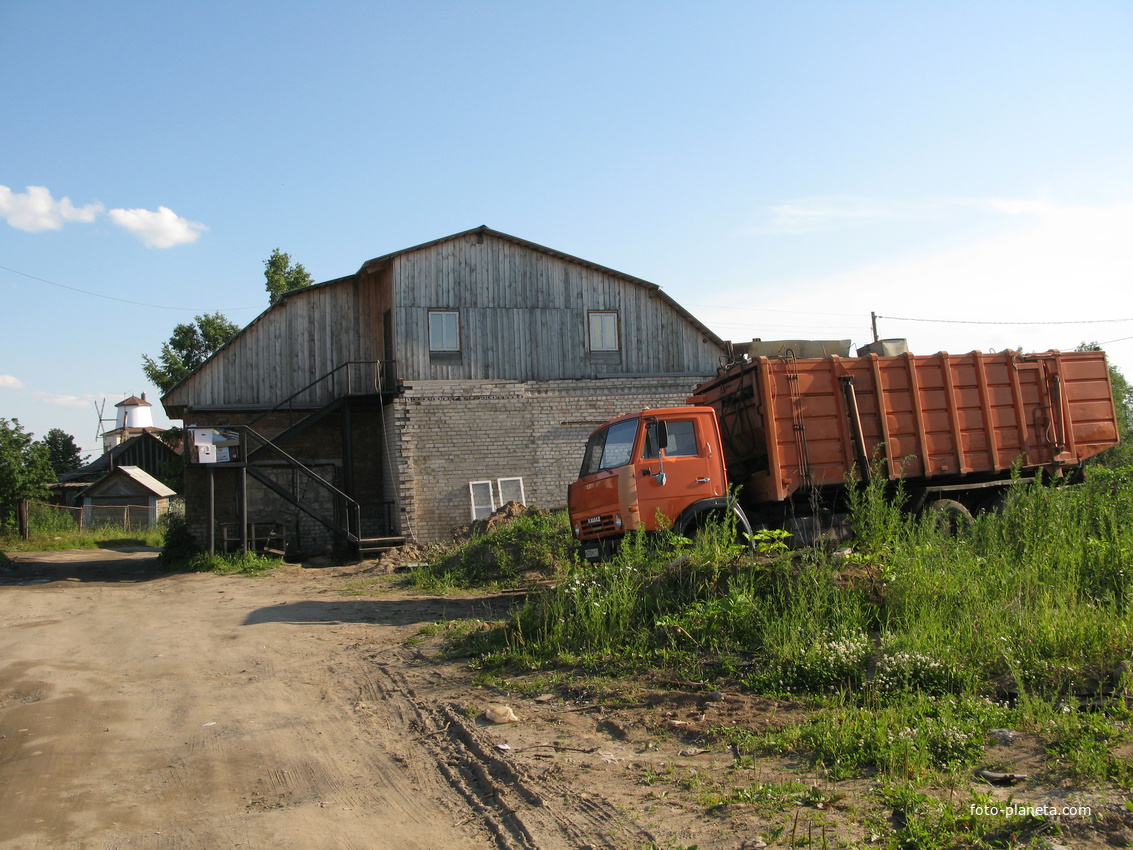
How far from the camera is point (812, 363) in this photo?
10.4m

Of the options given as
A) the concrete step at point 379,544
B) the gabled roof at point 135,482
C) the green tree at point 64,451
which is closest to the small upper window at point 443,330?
the concrete step at point 379,544

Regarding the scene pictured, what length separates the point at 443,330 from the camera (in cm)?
1894

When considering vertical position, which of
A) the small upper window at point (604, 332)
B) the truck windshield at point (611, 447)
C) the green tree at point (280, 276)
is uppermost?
the green tree at point (280, 276)

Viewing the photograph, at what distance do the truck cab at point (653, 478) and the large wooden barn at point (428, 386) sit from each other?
8612 millimetres

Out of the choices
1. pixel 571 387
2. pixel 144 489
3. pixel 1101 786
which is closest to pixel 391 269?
pixel 571 387

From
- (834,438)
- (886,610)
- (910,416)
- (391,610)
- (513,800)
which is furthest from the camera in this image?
(391,610)

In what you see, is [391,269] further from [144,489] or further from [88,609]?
[144,489]

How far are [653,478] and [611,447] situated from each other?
0.84 meters

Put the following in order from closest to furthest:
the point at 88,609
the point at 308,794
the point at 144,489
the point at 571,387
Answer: the point at 308,794
the point at 88,609
the point at 571,387
the point at 144,489

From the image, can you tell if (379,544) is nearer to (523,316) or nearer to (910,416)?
(523,316)

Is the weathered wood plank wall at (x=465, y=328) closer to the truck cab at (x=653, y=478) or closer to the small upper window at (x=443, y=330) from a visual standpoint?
the small upper window at (x=443, y=330)

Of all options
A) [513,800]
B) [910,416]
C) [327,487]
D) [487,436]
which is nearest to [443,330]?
[487,436]

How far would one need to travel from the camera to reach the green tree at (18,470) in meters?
23.0

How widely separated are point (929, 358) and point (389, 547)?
39.1ft
